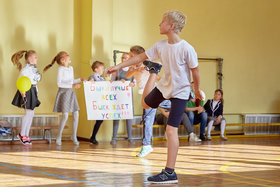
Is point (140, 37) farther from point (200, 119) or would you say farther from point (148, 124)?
point (148, 124)

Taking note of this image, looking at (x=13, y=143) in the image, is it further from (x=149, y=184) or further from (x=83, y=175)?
(x=149, y=184)

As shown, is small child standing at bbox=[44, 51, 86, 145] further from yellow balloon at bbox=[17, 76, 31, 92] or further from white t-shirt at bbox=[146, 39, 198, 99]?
white t-shirt at bbox=[146, 39, 198, 99]

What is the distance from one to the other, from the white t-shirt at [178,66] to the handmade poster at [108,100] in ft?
11.4

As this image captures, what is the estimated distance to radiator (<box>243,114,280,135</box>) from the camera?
9406 mm

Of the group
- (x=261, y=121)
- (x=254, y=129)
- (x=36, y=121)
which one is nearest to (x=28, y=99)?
(x=36, y=121)

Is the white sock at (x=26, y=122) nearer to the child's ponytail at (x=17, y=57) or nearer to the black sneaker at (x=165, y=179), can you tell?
the child's ponytail at (x=17, y=57)

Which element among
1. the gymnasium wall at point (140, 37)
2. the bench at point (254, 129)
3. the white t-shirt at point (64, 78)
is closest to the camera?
the white t-shirt at point (64, 78)

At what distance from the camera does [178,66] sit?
3648mm

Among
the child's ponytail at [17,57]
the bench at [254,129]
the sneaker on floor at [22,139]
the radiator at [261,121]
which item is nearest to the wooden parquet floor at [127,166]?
the sneaker on floor at [22,139]

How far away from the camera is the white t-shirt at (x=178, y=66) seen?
11.9 feet

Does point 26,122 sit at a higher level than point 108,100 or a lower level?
lower

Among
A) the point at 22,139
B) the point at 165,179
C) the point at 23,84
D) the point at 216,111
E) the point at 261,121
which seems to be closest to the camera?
the point at 165,179

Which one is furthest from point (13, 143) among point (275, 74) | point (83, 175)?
point (275, 74)

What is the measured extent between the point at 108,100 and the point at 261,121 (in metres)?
4.04
